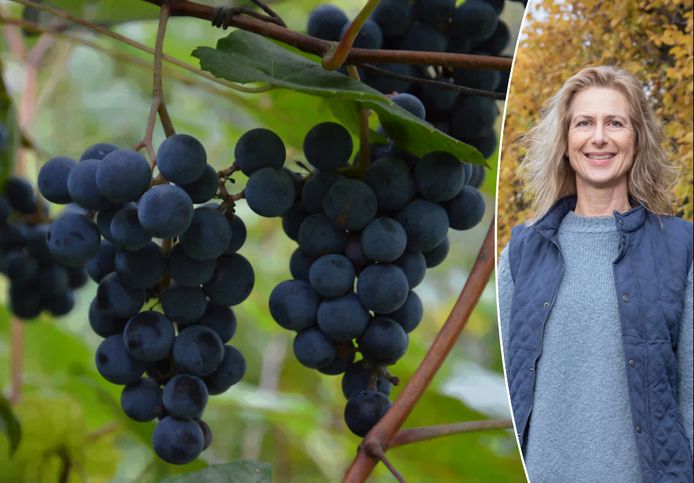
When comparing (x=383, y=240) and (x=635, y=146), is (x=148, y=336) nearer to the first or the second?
(x=383, y=240)

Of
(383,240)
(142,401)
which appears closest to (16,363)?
(142,401)

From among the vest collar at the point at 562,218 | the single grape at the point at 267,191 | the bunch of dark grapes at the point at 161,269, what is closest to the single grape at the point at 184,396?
the bunch of dark grapes at the point at 161,269

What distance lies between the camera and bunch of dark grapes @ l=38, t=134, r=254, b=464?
480 mm

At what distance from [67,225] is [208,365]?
0.11 metres

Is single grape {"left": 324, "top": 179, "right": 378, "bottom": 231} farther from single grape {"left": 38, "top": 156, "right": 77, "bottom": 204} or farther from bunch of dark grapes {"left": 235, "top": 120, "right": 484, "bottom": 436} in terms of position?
single grape {"left": 38, "top": 156, "right": 77, "bottom": 204}

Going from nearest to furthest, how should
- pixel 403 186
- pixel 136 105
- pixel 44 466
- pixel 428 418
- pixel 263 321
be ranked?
pixel 403 186
pixel 44 466
pixel 428 418
pixel 263 321
pixel 136 105

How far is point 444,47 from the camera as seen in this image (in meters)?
0.62

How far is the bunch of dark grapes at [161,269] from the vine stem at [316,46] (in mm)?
72

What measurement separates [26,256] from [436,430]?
1.58 feet

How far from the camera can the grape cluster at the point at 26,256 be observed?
855 mm

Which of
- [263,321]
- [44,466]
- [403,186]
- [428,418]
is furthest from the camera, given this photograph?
[263,321]

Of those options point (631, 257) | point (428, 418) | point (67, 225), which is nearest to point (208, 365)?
point (67, 225)

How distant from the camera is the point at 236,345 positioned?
4.72 ft

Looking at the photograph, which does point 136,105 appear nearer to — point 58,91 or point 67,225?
point 58,91
